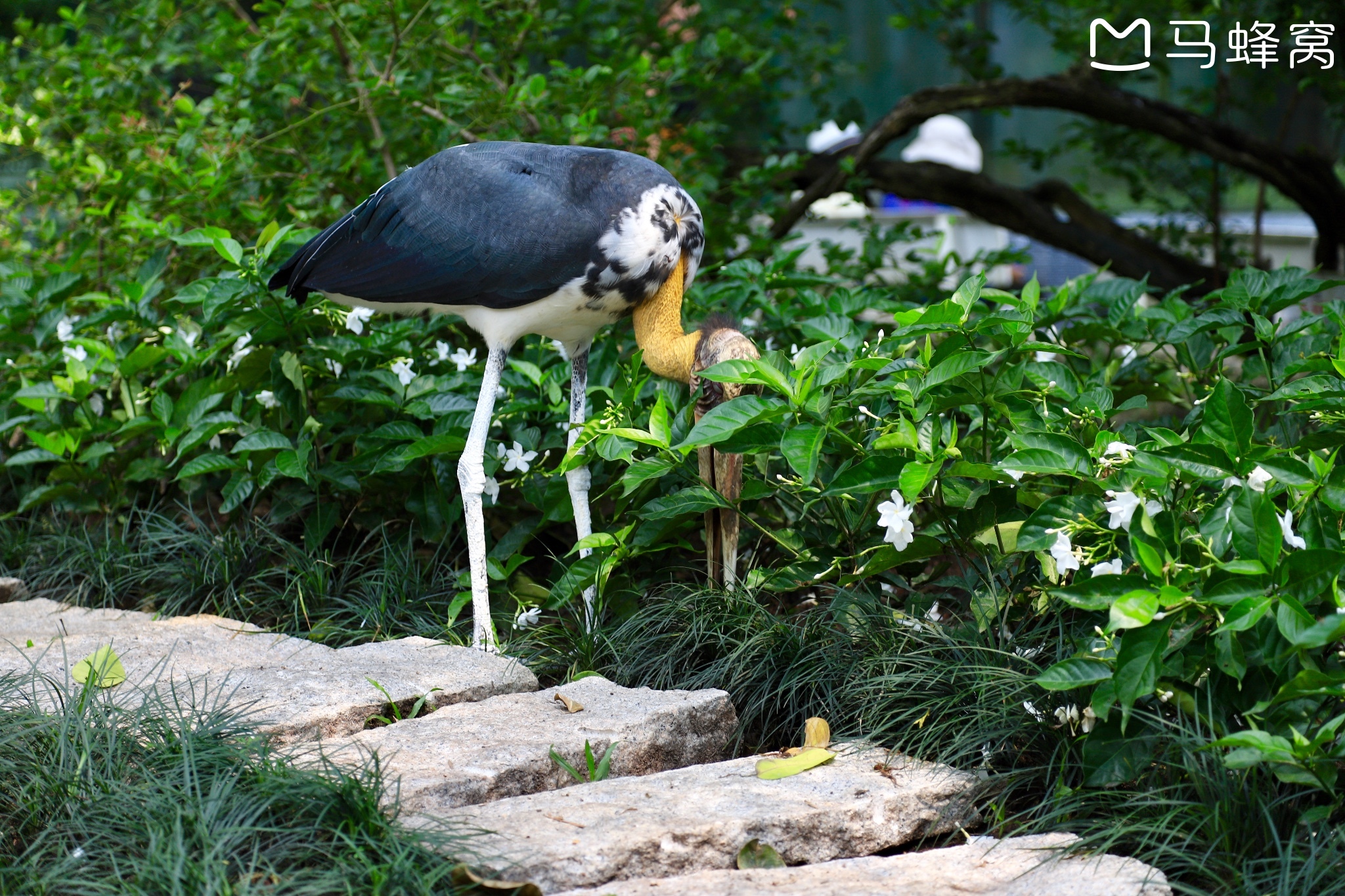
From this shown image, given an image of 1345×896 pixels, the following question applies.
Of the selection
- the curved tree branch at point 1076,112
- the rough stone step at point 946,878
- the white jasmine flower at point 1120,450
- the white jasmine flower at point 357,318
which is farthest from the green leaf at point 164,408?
the curved tree branch at point 1076,112

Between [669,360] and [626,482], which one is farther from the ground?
[669,360]

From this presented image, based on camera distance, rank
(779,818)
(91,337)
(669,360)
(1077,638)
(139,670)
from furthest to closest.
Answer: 1. (91,337)
2. (669,360)
3. (139,670)
4. (1077,638)
5. (779,818)

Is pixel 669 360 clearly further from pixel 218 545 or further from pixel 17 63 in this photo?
pixel 17 63

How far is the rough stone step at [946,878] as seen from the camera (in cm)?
210

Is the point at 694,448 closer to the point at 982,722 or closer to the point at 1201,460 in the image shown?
the point at 982,722

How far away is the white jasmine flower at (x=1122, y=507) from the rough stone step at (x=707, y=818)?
610 mm

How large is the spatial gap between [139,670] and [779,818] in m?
1.73

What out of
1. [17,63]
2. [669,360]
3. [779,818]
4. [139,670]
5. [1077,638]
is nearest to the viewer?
[779,818]

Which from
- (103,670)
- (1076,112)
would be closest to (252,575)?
(103,670)

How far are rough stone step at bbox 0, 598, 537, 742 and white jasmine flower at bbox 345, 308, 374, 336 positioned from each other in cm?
106

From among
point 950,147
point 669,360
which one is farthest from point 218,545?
point 950,147

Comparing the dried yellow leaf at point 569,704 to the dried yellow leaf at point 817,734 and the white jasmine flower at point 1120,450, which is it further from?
the white jasmine flower at point 1120,450

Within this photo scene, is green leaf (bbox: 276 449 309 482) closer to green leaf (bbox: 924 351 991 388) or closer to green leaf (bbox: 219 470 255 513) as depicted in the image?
green leaf (bbox: 219 470 255 513)

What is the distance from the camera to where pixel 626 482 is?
10.5 ft
